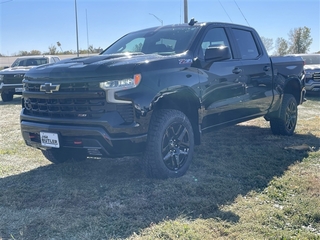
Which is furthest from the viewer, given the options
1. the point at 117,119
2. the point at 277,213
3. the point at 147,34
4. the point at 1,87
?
the point at 1,87

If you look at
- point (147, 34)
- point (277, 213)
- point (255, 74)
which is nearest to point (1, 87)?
point (147, 34)

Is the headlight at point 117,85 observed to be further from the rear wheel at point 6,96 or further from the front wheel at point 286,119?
the rear wheel at point 6,96

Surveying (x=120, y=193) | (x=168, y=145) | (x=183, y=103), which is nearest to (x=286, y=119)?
(x=183, y=103)

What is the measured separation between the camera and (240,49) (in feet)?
18.0

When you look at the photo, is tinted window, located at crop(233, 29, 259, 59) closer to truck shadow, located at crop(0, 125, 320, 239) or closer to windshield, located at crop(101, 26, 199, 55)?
windshield, located at crop(101, 26, 199, 55)

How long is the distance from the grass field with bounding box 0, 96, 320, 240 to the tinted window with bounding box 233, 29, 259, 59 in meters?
1.44

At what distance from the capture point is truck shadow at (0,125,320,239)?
312cm

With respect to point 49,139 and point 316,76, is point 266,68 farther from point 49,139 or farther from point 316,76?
point 316,76

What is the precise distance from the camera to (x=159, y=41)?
16.4 ft

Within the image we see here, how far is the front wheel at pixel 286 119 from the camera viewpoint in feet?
21.3

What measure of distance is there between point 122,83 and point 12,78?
1027 cm

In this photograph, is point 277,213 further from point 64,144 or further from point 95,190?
point 64,144

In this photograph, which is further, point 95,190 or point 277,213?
point 95,190

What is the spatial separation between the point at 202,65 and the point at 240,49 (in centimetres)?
125
